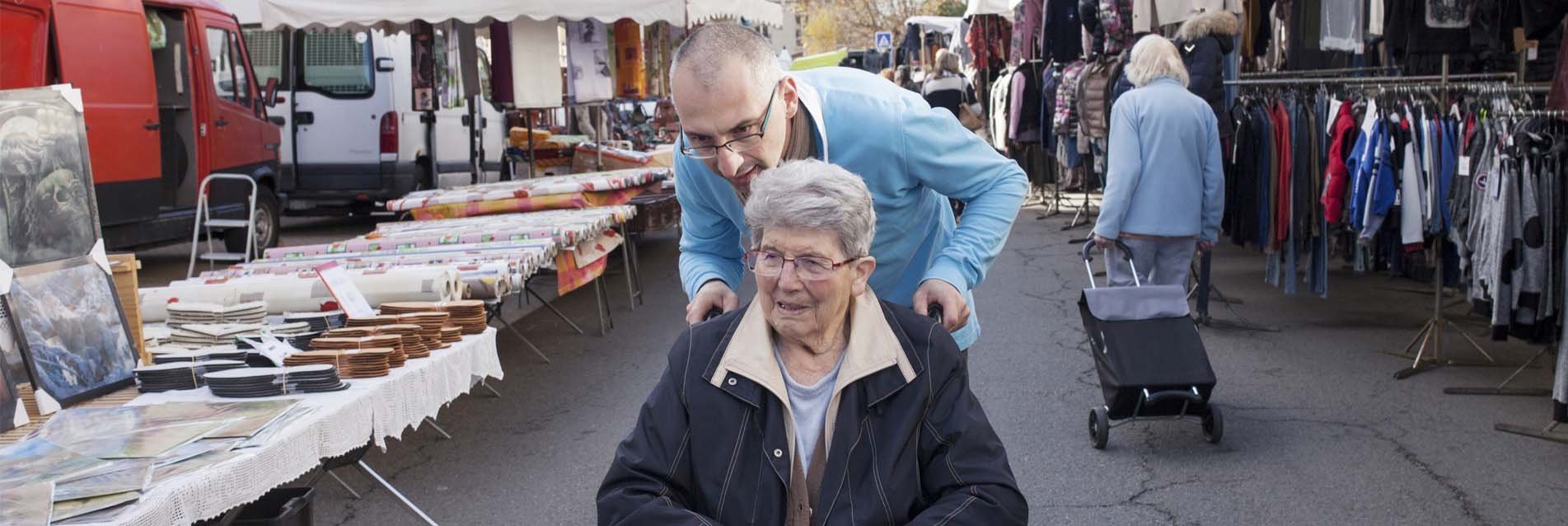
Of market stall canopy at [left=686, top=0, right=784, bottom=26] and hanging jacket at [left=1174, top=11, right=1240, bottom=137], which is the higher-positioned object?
market stall canopy at [left=686, top=0, right=784, bottom=26]

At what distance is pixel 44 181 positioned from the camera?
4.14 metres

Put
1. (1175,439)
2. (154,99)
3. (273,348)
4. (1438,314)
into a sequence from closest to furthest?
1. (273,348)
2. (1175,439)
3. (1438,314)
4. (154,99)

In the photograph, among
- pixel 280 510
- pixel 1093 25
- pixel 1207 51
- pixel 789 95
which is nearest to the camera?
pixel 789 95

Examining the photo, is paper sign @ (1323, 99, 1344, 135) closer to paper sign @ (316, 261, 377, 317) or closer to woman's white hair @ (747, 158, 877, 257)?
paper sign @ (316, 261, 377, 317)

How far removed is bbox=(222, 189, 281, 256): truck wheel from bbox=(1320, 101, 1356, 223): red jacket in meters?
9.80

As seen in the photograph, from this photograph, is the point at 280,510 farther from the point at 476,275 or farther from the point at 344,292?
the point at 476,275

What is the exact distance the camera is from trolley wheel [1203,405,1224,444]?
597 cm

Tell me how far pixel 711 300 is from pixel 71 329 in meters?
2.13

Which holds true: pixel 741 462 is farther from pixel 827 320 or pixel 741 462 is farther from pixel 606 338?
pixel 606 338

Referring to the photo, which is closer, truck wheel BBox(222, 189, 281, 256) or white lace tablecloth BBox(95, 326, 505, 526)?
white lace tablecloth BBox(95, 326, 505, 526)

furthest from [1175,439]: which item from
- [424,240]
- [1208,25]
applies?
[424,240]

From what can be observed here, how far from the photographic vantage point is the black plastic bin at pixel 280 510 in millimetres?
3539

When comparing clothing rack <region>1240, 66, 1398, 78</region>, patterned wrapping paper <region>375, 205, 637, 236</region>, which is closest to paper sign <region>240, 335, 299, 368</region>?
patterned wrapping paper <region>375, 205, 637, 236</region>

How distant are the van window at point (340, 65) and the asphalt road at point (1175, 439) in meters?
7.47
